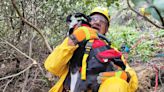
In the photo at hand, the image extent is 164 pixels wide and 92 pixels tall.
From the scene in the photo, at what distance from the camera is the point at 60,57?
8.63 feet

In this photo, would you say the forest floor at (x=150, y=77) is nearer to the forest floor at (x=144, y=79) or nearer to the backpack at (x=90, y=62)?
the forest floor at (x=144, y=79)

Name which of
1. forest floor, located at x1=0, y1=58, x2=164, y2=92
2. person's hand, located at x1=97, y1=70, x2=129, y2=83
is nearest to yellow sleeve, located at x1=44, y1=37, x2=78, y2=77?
person's hand, located at x1=97, y1=70, x2=129, y2=83

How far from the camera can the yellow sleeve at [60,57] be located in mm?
2598

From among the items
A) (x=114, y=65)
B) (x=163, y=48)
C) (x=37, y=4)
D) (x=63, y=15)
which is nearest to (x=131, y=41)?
(x=163, y=48)

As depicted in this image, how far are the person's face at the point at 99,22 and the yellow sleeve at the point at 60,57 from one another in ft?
1.70

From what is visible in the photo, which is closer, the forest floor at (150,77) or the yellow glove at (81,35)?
the yellow glove at (81,35)

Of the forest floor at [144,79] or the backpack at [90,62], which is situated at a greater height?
the backpack at [90,62]

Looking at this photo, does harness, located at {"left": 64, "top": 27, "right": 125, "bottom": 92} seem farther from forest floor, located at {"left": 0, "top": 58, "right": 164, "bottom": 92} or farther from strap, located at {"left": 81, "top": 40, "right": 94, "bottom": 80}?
forest floor, located at {"left": 0, "top": 58, "right": 164, "bottom": 92}

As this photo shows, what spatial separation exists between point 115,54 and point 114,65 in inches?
4.5

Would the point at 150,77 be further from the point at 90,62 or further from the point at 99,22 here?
the point at 90,62

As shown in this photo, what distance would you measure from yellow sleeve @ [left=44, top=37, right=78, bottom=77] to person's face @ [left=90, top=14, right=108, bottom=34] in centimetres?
52

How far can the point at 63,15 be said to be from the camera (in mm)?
4902

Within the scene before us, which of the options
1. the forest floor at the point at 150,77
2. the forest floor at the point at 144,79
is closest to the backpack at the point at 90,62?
the forest floor at the point at 144,79

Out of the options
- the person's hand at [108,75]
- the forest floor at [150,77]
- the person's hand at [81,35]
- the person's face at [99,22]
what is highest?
the person's face at [99,22]
